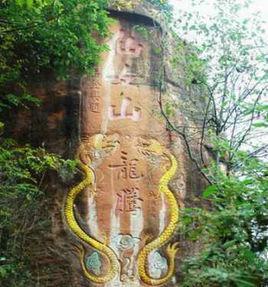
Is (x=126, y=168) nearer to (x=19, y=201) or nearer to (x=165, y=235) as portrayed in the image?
(x=165, y=235)

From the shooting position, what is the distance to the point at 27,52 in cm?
591

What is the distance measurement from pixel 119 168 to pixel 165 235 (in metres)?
0.88

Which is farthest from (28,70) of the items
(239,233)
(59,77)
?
(239,233)

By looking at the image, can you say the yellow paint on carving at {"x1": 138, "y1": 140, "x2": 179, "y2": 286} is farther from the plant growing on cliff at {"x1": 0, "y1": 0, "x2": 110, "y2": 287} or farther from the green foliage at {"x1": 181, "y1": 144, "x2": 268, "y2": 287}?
the green foliage at {"x1": 181, "y1": 144, "x2": 268, "y2": 287}

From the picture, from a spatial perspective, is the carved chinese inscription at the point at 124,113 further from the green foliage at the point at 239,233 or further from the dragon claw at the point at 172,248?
the green foliage at the point at 239,233

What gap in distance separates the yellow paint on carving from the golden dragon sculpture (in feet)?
0.95

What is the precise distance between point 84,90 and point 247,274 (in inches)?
180

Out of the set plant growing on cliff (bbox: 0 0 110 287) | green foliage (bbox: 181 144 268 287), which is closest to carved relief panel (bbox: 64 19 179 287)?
plant growing on cliff (bbox: 0 0 110 287)

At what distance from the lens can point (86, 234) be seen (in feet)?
18.9

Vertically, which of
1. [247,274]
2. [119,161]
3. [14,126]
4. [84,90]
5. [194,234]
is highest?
[84,90]

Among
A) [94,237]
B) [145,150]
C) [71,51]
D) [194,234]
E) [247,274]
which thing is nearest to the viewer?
[247,274]

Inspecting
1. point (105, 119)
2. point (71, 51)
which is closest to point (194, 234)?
point (71, 51)

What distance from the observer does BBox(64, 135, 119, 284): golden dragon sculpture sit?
5617 millimetres

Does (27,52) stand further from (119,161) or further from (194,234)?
(194,234)
